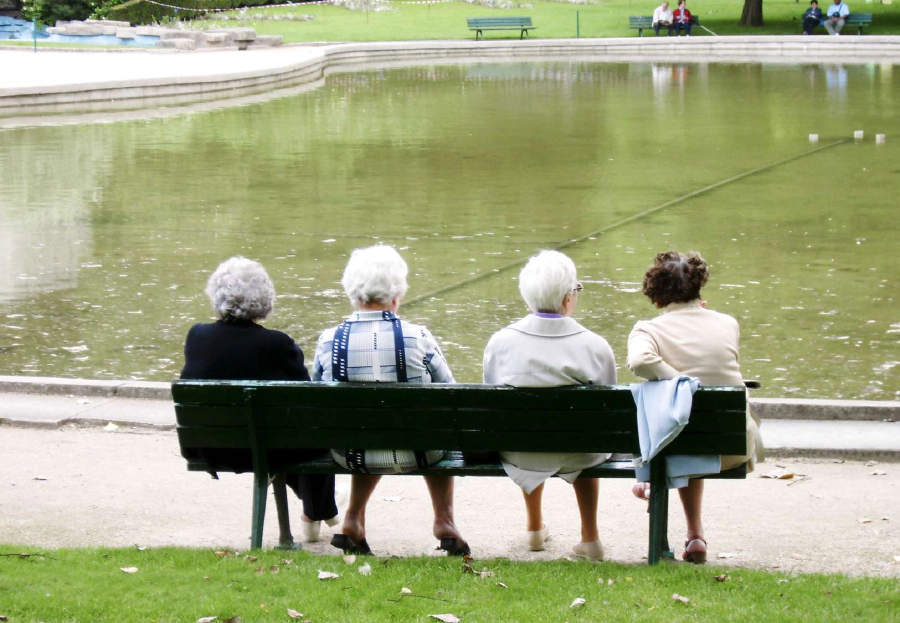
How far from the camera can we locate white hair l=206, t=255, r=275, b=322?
4.61 meters

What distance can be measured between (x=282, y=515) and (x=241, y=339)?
70 cm

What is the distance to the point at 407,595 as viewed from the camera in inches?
157

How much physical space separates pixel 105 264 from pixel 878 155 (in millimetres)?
10646

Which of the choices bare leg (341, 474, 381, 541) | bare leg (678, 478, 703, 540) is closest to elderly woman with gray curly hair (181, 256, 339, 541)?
bare leg (341, 474, 381, 541)

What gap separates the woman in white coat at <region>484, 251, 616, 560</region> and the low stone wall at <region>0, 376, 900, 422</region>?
77.6 inches

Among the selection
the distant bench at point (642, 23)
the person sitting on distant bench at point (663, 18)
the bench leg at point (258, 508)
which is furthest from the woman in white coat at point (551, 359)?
the distant bench at point (642, 23)

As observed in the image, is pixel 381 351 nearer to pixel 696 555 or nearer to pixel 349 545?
pixel 349 545

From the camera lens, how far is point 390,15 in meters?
54.8

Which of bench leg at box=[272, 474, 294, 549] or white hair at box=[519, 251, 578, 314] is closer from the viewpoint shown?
white hair at box=[519, 251, 578, 314]

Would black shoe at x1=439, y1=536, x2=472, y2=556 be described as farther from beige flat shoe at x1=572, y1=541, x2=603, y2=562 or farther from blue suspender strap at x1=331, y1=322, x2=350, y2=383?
blue suspender strap at x1=331, y1=322, x2=350, y2=383

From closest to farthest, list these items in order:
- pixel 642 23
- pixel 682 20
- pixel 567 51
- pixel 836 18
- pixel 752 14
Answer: pixel 567 51 < pixel 836 18 < pixel 682 20 < pixel 642 23 < pixel 752 14

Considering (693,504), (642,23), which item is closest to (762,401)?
(693,504)

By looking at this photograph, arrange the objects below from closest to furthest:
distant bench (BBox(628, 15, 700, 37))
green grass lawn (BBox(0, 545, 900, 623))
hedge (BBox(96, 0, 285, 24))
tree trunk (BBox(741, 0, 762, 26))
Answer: green grass lawn (BBox(0, 545, 900, 623)) < distant bench (BBox(628, 15, 700, 37)) < tree trunk (BBox(741, 0, 762, 26)) < hedge (BBox(96, 0, 285, 24))

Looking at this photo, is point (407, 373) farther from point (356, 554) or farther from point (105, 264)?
point (105, 264)
